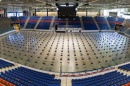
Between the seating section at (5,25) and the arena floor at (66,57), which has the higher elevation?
the seating section at (5,25)

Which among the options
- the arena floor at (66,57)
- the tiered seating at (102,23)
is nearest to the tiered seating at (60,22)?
the tiered seating at (102,23)

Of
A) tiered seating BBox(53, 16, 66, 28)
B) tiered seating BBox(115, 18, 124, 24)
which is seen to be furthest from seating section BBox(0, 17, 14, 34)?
tiered seating BBox(115, 18, 124, 24)

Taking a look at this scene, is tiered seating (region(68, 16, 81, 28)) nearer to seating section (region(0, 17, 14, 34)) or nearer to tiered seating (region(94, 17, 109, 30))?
tiered seating (region(94, 17, 109, 30))

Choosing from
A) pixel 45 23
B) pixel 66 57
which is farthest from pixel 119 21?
pixel 66 57

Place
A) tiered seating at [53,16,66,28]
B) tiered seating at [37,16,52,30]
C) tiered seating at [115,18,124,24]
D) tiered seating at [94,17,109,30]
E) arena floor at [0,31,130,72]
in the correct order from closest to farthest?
arena floor at [0,31,130,72], tiered seating at [53,16,66,28], tiered seating at [94,17,109,30], tiered seating at [37,16,52,30], tiered seating at [115,18,124,24]

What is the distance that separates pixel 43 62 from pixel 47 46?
689 centimetres

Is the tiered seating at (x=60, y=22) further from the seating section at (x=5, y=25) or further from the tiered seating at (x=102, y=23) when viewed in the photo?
the seating section at (x=5, y=25)

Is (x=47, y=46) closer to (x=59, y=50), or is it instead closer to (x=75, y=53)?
(x=59, y=50)

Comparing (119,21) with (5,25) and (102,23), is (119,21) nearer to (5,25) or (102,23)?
(102,23)

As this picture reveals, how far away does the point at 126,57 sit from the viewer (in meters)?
19.7

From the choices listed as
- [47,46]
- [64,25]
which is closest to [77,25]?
[64,25]

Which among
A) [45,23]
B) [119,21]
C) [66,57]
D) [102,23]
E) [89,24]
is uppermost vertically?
[119,21]

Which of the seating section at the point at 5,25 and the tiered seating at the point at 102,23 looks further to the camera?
the tiered seating at the point at 102,23

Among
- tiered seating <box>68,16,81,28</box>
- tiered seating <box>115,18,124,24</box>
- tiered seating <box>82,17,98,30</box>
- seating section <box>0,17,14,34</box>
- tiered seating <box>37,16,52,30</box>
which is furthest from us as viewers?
tiered seating <box>115,18,124,24</box>
